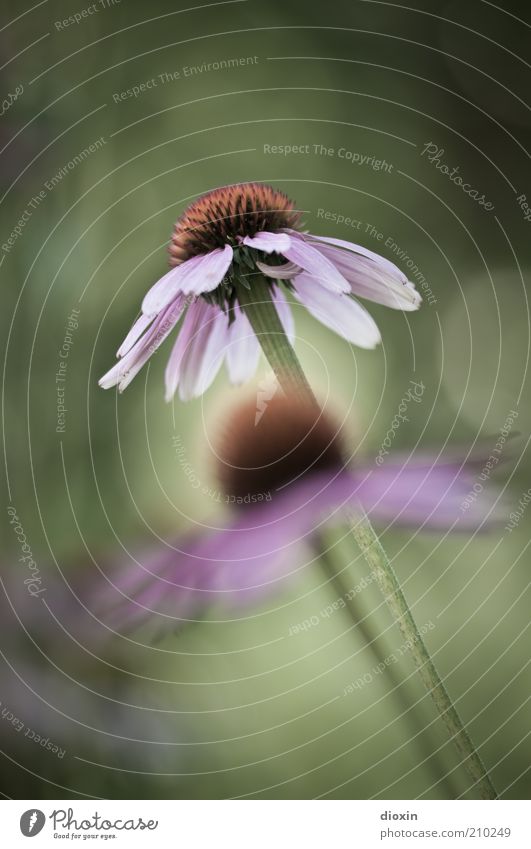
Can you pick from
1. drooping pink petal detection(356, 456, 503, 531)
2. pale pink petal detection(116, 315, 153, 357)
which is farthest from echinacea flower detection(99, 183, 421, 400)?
drooping pink petal detection(356, 456, 503, 531)

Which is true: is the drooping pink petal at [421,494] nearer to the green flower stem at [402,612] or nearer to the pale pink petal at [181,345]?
the green flower stem at [402,612]

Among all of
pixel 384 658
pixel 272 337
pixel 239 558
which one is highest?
pixel 272 337

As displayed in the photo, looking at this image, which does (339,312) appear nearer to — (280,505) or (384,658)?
(280,505)

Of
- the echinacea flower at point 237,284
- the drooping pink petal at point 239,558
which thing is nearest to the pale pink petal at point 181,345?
the echinacea flower at point 237,284

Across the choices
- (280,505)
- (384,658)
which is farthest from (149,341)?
(384,658)

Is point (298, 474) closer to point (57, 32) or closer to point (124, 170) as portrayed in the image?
point (124, 170)
